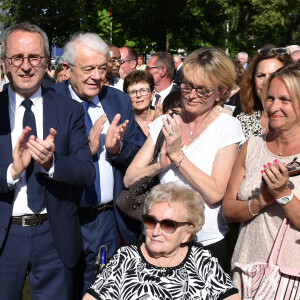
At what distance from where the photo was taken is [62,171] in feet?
10.5

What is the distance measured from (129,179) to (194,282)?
33.9 inches

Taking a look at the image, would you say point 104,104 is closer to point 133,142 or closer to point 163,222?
point 133,142

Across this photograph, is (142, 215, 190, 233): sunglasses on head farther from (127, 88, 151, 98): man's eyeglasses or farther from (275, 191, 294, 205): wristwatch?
(127, 88, 151, 98): man's eyeglasses

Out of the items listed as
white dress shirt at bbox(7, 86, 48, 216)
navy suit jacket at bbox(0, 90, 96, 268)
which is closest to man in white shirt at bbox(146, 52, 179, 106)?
navy suit jacket at bbox(0, 90, 96, 268)

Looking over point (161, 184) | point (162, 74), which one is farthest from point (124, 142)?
point (162, 74)

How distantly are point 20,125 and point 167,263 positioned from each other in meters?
1.25

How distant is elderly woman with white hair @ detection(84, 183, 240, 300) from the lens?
10.7 ft

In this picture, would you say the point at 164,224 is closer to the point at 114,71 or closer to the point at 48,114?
the point at 48,114

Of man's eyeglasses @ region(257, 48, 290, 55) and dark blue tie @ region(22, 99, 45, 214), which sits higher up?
man's eyeglasses @ region(257, 48, 290, 55)

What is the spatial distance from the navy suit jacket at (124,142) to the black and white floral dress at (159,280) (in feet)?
2.27

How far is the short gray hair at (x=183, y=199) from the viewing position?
3.40 m

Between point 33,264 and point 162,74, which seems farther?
point 162,74

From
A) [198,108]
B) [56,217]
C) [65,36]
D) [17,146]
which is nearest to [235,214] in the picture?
[198,108]

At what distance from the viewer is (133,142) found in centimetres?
430
